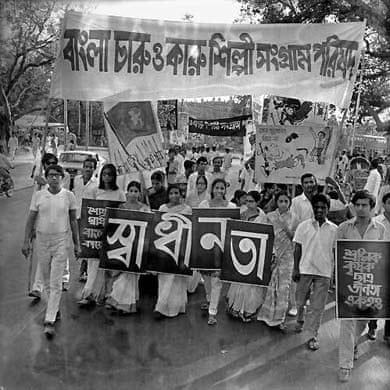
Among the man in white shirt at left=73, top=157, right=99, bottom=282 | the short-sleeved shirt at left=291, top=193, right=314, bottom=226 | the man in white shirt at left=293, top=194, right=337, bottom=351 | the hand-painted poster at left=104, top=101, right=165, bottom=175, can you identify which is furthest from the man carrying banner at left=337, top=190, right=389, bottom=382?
the man in white shirt at left=73, top=157, right=99, bottom=282

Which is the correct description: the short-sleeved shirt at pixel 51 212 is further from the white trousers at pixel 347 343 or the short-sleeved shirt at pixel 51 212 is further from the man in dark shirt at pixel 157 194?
the white trousers at pixel 347 343

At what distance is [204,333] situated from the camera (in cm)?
511

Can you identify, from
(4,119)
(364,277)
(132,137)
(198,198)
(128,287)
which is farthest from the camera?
(4,119)

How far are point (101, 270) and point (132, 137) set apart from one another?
1532 mm

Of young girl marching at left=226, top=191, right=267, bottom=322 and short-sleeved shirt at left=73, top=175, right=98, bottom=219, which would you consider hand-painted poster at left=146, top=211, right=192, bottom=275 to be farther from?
short-sleeved shirt at left=73, top=175, right=98, bottom=219

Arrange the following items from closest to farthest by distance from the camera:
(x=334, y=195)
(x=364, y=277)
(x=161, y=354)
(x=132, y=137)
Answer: (x=364, y=277) → (x=161, y=354) → (x=132, y=137) → (x=334, y=195)

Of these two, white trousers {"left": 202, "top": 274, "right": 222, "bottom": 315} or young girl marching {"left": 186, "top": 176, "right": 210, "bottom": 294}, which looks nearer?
white trousers {"left": 202, "top": 274, "right": 222, "bottom": 315}

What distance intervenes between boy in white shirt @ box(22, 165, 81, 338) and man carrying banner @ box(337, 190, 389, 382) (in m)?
2.49

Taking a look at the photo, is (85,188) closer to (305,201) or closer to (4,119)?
(305,201)

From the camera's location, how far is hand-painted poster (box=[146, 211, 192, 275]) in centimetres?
550

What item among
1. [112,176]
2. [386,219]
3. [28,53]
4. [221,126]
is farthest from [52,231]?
[28,53]

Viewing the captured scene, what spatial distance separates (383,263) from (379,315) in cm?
42

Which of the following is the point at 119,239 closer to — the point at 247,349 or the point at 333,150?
the point at 247,349

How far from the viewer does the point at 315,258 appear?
191 inches
